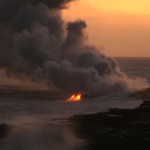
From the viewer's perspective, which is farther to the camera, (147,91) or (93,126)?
(147,91)

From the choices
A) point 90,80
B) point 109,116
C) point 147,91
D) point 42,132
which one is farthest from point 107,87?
point 42,132

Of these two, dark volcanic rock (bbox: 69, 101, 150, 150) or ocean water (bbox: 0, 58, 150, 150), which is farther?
ocean water (bbox: 0, 58, 150, 150)

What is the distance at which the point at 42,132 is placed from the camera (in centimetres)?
3250

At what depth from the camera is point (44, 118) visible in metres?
39.5

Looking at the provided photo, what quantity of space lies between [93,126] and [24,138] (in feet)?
18.7

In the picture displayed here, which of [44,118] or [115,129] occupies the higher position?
[44,118]

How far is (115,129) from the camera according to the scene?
32688 millimetres

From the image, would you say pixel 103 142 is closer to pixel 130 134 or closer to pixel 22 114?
pixel 130 134

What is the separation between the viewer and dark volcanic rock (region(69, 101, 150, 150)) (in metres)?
28.1

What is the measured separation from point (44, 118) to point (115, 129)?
849 cm

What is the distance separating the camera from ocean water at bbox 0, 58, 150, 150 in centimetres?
2948

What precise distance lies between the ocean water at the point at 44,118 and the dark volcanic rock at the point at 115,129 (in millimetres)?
968

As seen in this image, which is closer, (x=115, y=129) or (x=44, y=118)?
(x=115, y=129)

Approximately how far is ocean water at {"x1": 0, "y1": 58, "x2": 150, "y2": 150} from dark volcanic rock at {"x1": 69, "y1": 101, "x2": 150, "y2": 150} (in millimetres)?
968
